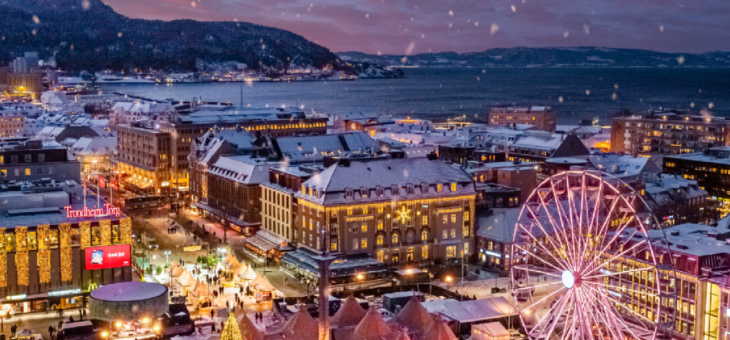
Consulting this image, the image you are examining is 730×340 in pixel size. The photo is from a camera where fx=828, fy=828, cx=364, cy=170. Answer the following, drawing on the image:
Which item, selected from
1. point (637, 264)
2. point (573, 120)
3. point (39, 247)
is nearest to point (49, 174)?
point (39, 247)

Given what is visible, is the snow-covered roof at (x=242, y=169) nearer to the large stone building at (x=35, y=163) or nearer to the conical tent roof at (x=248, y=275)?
the large stone building at (x=35, y=163)

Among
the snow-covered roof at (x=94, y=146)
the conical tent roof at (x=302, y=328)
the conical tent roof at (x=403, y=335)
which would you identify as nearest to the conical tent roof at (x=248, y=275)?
the conical tent roof at (x=302, y=328)

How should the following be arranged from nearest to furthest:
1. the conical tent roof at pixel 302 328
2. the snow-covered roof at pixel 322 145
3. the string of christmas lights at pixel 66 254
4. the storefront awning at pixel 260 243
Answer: the conical tent roof at pixel 302 328
the string of christmas lights at pixel 66 254
the storefront awning at pixel 260 243
the snow-covered roof at pixel 322 145

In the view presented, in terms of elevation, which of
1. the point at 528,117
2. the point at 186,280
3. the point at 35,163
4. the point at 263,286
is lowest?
the point at 263,286

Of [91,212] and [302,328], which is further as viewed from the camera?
[91,212]

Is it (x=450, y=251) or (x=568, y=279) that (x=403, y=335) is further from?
(x=450, y=251)

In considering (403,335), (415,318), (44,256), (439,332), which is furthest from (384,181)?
(44,256)
